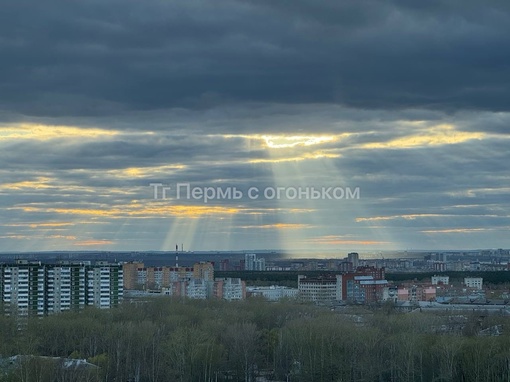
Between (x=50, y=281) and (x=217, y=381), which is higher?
(x=50, y=281)

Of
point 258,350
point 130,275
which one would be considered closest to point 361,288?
point 130,275

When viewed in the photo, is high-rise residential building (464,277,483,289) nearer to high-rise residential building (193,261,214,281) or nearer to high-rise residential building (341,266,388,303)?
high-rise residential building (341,266,388,303)

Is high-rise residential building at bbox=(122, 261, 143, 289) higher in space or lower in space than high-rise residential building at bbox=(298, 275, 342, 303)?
higher

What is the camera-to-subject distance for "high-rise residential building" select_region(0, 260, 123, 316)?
210 ft

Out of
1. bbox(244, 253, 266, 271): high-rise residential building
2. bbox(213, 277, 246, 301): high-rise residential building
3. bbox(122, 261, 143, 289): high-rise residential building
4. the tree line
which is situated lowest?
the tree line

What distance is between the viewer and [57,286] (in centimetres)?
6575

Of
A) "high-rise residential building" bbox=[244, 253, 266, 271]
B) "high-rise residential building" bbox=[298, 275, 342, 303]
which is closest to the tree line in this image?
"high-rise residential building" bbox=[298, 275, 342, 303]

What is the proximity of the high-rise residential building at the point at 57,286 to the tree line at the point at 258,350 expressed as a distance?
427 inches

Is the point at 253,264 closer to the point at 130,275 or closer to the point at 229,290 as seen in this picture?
the point at 130,275

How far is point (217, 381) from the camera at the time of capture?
42938 millimetres

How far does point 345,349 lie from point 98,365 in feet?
34.8

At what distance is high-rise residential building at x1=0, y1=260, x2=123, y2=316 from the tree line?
10.8 m

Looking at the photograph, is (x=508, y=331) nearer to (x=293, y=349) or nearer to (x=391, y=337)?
(x=391, y=337)

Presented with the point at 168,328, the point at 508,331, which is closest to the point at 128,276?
the point at 168,328
